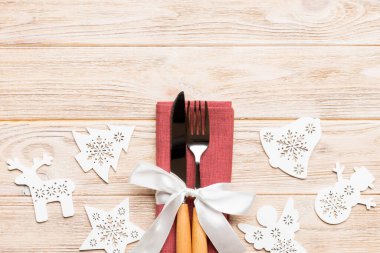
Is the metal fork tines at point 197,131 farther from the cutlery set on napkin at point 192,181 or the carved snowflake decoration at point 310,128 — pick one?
the carved snowflake decoration at point 310,128

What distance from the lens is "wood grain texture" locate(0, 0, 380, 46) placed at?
0.83m

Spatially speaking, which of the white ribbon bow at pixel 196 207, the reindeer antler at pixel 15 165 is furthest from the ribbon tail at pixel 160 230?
the reindeer antler at pixel 15 165

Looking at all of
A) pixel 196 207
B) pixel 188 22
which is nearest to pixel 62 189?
pixel 196 207

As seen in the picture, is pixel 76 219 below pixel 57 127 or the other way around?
below

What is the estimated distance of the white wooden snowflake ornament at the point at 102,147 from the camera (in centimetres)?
81

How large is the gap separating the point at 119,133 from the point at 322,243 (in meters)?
0.42

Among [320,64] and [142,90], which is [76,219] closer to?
[142,90]

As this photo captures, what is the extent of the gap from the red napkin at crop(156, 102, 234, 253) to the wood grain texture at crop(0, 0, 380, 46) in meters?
0.14

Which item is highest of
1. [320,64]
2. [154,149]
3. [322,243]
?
[320,64]

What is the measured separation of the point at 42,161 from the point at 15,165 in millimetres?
49

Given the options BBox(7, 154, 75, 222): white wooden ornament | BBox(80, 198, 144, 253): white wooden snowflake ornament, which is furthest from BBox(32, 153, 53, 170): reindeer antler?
BBox(80, 198, 144, 253): white wooden snowflake ornament

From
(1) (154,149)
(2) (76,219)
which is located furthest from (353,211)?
(2) (76,219)

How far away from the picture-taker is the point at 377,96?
32.9 inches

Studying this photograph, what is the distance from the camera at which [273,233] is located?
2.63 ft
